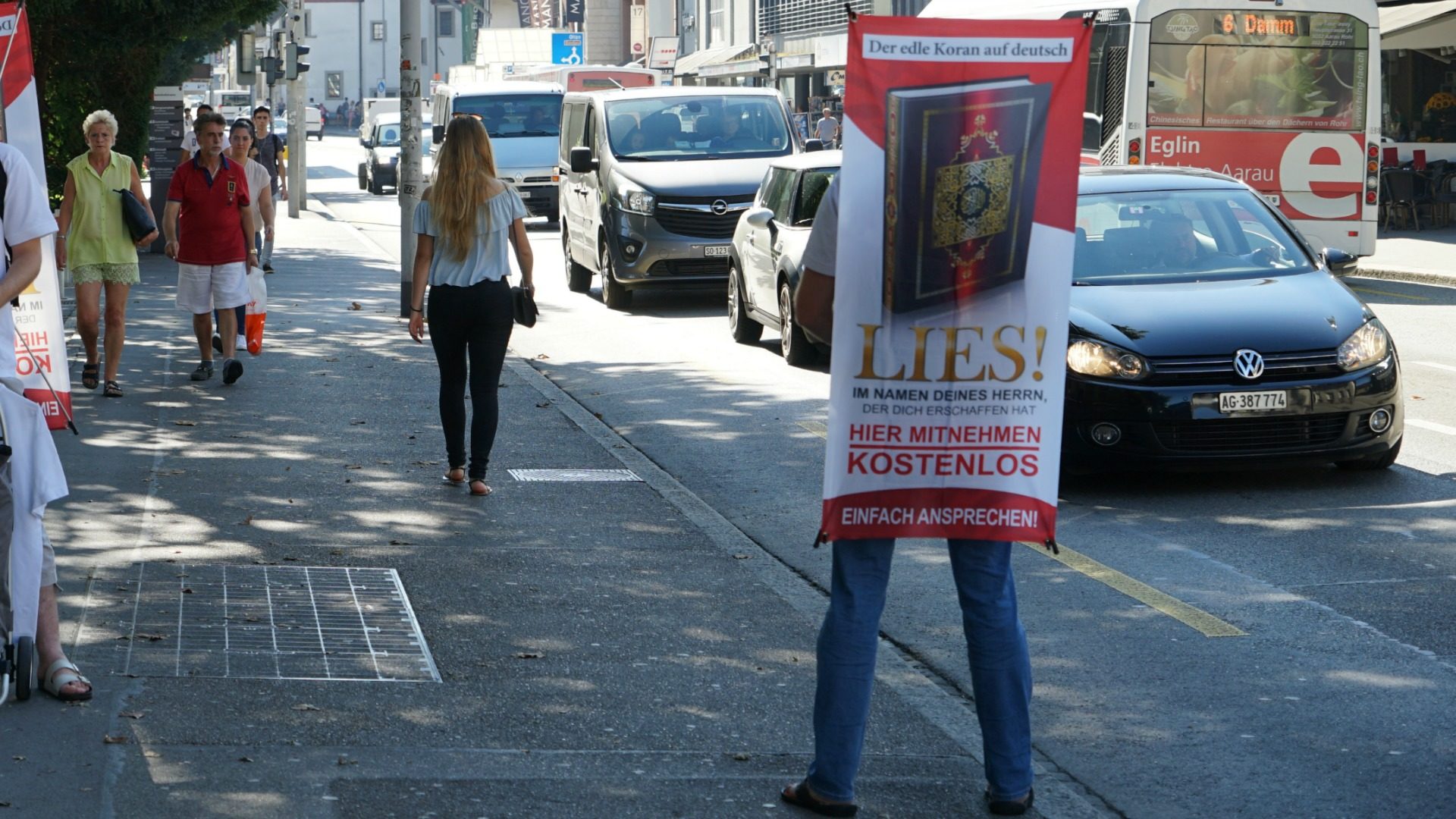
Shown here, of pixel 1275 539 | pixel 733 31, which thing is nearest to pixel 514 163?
pixel 1275 539

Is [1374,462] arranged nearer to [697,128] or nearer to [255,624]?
[255,624]

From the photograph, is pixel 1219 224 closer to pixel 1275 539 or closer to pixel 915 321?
pixel 1275 539

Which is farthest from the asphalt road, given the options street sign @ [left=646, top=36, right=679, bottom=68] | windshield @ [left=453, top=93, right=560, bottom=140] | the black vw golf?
street sign @ [left=646, top=36, right=679, bottom=68]

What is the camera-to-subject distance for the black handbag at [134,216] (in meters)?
11.9

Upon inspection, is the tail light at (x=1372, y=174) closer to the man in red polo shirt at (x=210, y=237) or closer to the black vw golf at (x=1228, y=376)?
the black vw golf at (x=1228, y=376)

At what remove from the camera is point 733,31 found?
62250 mm

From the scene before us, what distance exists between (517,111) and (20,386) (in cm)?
2700

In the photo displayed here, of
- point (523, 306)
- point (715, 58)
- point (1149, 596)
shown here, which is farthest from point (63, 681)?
point (715, 58)

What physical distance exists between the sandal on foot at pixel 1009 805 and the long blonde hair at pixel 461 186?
16.2 feet

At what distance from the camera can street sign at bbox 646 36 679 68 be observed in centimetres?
5762

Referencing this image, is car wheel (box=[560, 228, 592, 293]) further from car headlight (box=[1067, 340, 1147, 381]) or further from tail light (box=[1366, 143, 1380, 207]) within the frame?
car headlight (box=[1067, 340, 1147, 381])

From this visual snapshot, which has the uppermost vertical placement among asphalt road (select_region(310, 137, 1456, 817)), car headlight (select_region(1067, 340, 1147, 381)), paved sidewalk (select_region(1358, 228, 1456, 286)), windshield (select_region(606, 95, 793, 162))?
windshield (select_region(606, 95, 793, 162))

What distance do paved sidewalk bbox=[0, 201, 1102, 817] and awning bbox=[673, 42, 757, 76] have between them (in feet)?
143

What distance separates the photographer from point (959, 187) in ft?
15.1
